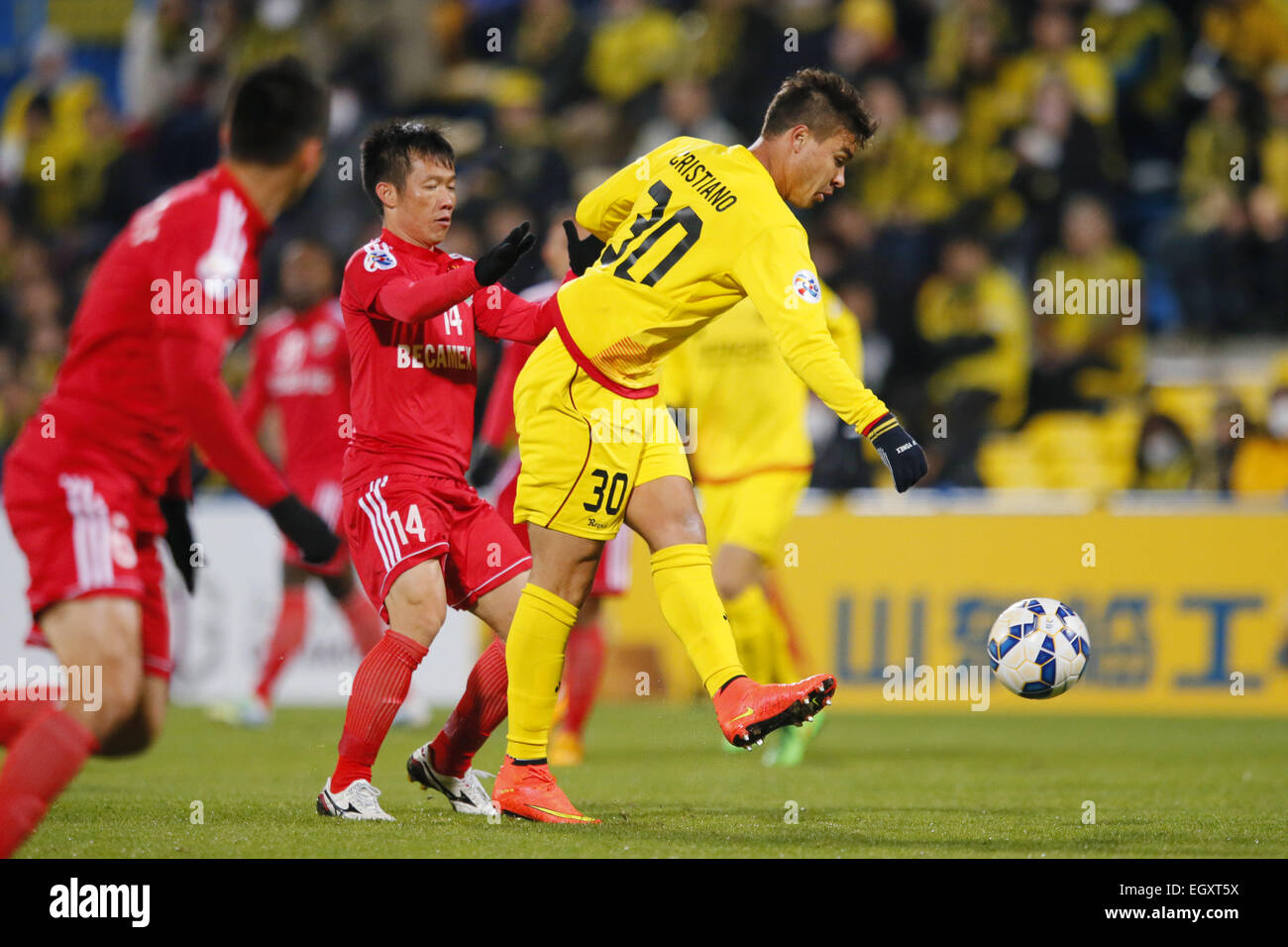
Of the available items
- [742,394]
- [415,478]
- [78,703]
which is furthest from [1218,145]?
[78,703]

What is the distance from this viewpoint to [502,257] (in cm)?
516

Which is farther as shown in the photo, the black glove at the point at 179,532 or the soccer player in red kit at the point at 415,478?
the soccer player in red kit at the point at 415,478

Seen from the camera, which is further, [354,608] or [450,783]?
[354,608]

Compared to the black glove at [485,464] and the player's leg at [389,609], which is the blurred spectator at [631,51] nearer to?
the black glove at [485,464]

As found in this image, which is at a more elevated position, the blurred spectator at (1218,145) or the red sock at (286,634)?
the blurred spectator at (1218,145)

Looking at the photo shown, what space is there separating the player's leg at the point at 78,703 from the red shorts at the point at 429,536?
110 cm

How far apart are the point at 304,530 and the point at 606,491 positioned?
42.0 inches

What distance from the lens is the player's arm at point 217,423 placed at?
15.1 ft

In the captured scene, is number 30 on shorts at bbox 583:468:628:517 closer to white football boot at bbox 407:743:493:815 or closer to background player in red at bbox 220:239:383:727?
white football boot at bbox 407:743:493:815

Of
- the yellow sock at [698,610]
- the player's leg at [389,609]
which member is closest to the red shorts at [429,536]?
the player's leg at [389,609]

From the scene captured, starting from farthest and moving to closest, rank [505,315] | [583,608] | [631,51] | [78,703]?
[631,51] < [583,608] < [505,315] < [78,703]

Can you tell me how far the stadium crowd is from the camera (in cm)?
1218

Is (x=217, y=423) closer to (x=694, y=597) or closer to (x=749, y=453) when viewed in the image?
(x=694, y=597)

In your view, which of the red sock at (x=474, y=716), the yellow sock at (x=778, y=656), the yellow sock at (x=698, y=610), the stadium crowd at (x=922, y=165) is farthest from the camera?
the stadium crowd at (x=922, y=165)
